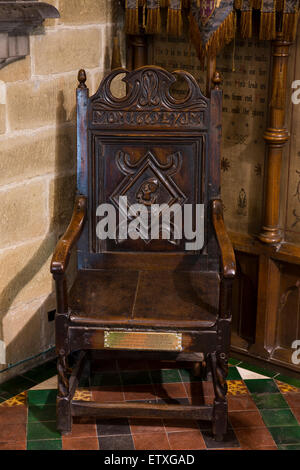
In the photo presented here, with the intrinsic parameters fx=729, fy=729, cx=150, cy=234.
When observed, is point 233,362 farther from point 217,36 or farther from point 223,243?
point 217,36

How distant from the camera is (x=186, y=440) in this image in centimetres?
303

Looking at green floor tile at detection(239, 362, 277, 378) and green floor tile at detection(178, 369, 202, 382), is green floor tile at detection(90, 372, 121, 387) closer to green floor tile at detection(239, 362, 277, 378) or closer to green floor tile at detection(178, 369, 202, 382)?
green floor tile at detection(178, 369, 202, 382)

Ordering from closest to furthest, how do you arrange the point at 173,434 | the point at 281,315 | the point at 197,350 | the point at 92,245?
the point at 197,350
the point at 173,434
the point at 92,245
the point at 281,315

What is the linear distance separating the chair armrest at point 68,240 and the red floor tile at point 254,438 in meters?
1.04

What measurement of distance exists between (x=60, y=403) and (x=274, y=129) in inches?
60.5

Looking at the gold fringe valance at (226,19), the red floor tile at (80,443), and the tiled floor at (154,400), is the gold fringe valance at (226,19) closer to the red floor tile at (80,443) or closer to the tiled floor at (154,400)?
the tiled floor at (154,400)

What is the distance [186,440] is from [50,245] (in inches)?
46.4

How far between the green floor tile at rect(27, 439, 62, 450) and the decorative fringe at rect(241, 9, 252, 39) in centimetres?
193

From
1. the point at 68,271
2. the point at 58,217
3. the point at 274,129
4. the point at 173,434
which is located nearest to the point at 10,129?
the point at 58,217

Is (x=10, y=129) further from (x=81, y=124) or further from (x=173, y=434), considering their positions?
(x=173, y=434)

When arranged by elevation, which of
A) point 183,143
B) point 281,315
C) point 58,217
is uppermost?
point 183,143

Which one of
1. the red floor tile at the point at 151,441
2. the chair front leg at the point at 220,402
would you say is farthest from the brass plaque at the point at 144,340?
the red floor tile at the point at 151,441

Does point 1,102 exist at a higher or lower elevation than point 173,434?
higher
